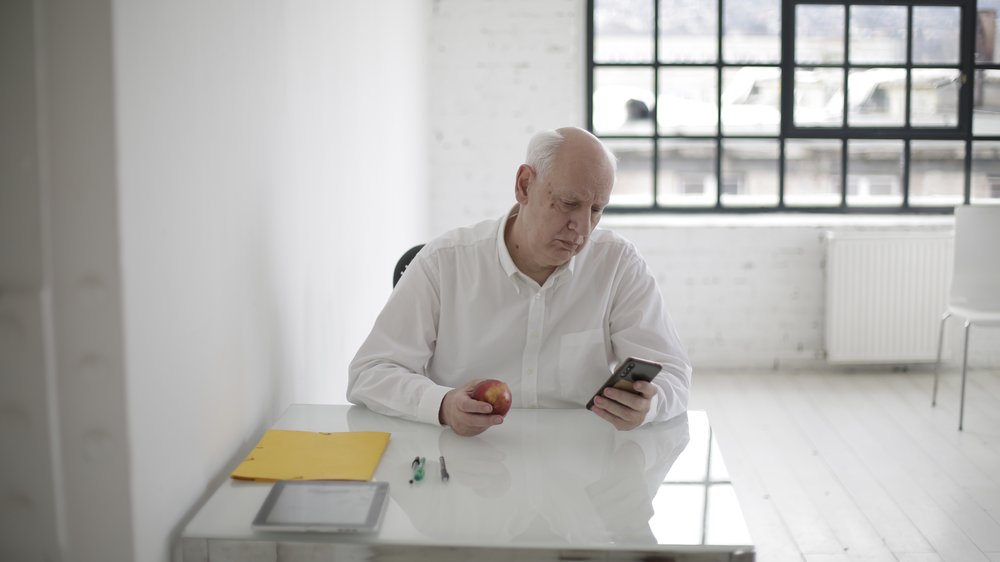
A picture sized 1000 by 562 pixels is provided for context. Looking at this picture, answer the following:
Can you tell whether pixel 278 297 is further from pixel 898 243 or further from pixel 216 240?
pixel 898 243

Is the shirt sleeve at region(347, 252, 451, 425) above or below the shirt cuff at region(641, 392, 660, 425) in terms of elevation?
above

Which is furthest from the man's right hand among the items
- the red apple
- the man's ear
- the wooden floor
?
the wooden floor

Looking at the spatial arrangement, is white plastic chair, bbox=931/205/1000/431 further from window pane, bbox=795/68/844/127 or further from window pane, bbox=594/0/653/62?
window pane, bbox=594/0/653/62

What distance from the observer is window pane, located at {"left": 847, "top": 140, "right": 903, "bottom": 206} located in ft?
18.8

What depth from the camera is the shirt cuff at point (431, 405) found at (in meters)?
1.91

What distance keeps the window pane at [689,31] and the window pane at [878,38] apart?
0.77m

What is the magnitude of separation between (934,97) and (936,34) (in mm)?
351

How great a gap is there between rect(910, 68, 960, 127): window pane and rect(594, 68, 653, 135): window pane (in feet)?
4.92

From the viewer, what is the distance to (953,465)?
152 inches

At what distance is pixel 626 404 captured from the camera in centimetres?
185

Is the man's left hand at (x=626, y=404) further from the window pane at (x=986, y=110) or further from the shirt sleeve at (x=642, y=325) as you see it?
the window pane at (x=986, y=110)

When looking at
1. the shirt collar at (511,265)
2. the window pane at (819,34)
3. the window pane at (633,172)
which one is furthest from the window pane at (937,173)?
the shirt collar at (511,265)

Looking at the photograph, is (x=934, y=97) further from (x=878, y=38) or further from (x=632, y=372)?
(x=632, y=372)

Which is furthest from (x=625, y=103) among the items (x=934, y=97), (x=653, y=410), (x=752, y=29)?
(x=653, y=410)
